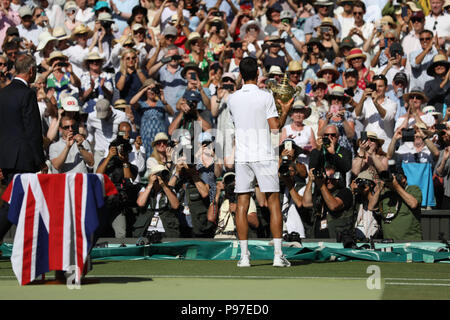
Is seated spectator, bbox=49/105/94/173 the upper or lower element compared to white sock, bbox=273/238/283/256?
upper

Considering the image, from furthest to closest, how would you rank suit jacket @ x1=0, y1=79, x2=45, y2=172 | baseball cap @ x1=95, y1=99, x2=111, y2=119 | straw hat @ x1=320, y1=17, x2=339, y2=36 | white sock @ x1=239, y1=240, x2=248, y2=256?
straw hat @ x1=320, y1=17, x2=339, y2=36
baseball cap @ x1=95, y1=99, x2=111, y2=119
white sock @ x1=239, y1=240, x2=248, y2=256
suit jacket @ x1=0, y1=79, x2=45, y2=172

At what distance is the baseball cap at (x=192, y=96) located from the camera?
15.0 meters

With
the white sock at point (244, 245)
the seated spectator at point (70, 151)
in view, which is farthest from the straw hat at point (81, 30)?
the white sock at point (244, 245)

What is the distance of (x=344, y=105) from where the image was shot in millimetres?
15023

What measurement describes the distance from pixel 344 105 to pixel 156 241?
4592 millimetres

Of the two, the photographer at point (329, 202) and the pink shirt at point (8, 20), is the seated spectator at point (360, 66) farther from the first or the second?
the pink shirt at point (8, 20)

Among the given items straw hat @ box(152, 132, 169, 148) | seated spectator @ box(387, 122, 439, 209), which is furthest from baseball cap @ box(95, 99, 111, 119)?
seated spectator @ box(387, 122, 439, 209)

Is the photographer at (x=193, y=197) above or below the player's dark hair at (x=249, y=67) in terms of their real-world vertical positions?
below

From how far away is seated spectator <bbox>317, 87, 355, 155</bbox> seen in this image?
14375mm

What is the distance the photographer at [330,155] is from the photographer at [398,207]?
2.00 feet

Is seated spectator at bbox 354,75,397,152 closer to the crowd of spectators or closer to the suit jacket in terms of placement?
the crowd of spectators

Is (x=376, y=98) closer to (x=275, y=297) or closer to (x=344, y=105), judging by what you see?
(x=344, y=105)

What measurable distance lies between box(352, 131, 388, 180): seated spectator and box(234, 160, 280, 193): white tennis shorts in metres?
4.03

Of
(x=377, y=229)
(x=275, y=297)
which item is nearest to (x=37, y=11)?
(x=377, y=229)
